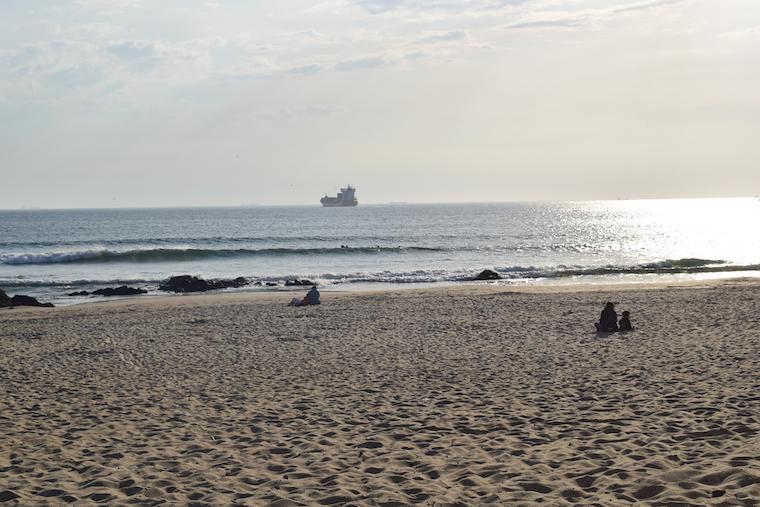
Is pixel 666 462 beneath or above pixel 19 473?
above

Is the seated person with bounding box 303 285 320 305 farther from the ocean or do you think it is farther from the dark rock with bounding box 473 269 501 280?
the dark rock with bounding box 473 269 501 280

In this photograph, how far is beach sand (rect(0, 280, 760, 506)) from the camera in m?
6.03

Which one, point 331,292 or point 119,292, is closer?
point 331,292

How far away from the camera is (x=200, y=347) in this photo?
14.7 m

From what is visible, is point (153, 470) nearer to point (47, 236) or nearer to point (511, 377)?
point (511, 377)

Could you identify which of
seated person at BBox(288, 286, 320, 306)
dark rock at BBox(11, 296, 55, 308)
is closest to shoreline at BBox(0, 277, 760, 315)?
dark rock at BBox(11, 296, 55, 308)

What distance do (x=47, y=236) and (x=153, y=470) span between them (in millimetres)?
78512

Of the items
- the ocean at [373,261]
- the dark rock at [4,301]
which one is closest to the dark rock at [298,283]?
the ocean at [373,261]

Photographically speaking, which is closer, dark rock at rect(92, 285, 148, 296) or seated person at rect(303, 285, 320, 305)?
seated person at rect(303, 285, 320, 305)

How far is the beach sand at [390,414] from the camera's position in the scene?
603 cm

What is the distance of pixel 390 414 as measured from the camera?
8617 mm

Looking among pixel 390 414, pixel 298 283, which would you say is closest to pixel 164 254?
pixel 298 283

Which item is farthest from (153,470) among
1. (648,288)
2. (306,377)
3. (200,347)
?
(648,288)

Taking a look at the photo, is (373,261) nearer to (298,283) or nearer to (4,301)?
(298,283)
